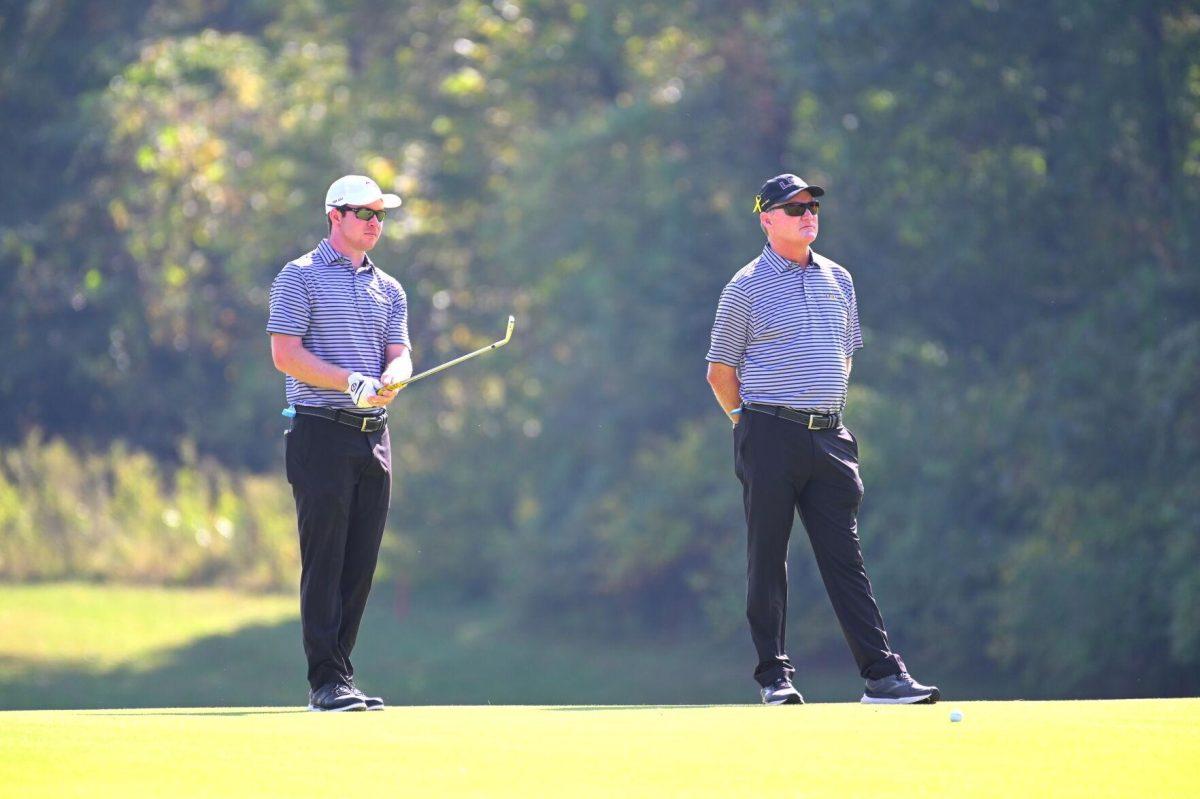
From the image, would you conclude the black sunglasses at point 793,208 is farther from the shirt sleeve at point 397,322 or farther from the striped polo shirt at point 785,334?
the shirt sleeve at point 397,322

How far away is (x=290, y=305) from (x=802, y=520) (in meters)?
2.16

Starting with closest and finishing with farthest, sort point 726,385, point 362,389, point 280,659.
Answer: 1. point 362,389
2. point 726,385
3. point 280,659

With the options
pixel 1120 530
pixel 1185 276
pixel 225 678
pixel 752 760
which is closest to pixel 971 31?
pixel 1185 276

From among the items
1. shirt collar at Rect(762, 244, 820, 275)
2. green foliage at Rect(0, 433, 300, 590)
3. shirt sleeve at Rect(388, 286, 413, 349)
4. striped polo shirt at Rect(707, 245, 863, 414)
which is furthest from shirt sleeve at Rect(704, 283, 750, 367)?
green foliage at Rect(0, 433, 300, 590)

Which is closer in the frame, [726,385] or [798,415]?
[798,415]

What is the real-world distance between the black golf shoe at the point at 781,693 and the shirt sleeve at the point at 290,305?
228cm

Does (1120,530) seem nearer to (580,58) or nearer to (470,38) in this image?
(580,58)

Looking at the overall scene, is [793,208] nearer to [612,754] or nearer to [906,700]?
[906,700]

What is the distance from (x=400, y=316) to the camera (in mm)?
8586

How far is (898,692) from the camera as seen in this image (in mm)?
Answer: 8328

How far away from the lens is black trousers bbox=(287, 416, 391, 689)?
827cm

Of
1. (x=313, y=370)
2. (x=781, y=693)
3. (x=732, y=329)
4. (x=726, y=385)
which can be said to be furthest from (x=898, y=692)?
(x=313, y=370)

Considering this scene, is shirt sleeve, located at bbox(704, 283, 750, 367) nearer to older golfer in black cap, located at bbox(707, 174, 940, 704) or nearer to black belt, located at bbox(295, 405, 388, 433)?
older golfer in black cap, located at bbox(707, 174, 940, 704)

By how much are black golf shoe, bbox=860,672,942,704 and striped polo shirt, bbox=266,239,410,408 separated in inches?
89.3
